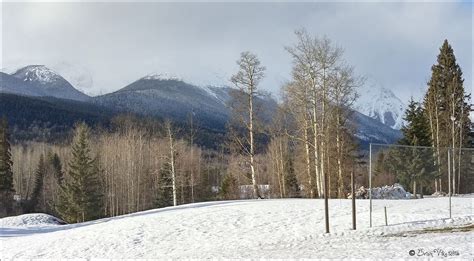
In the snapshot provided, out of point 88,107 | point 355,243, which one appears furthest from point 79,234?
point 88,107

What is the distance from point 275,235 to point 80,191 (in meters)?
38.6

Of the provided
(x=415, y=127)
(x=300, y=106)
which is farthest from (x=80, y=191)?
(x=415, y=127)

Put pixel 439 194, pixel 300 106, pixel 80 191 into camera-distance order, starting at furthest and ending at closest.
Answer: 1. pixel 80 191
2. pixel 300 106
3. pixel 439 194

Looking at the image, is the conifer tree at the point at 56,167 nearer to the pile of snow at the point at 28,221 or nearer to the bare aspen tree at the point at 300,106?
the pile of snow at the point at 28,221

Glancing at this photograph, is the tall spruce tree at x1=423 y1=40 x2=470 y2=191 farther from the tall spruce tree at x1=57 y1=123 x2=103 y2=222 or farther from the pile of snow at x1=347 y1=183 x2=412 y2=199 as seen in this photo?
the tall spruce tree at x1=57 y1=123 x2=103 y2=222

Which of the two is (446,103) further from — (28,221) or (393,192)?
(28,221)

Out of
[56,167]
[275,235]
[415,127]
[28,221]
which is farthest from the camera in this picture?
[56,167]

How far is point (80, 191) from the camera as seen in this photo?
51.9 m

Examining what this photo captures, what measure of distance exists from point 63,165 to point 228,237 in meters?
78.5

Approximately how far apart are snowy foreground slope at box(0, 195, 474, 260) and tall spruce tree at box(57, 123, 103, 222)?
98.4 feet

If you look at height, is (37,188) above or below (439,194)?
below

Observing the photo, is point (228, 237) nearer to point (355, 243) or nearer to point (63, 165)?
point (355, 243)

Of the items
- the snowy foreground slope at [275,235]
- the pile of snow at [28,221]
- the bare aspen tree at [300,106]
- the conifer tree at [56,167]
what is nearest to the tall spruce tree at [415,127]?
the bare aspen tree at [300,106]

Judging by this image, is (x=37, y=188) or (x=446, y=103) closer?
(x=446, y=103)
